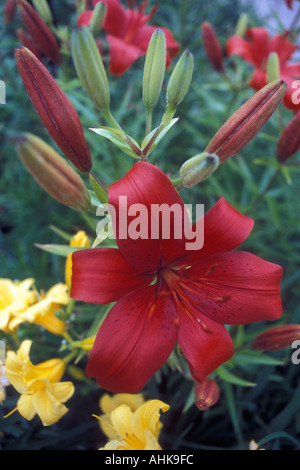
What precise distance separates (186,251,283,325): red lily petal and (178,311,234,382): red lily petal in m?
0.02

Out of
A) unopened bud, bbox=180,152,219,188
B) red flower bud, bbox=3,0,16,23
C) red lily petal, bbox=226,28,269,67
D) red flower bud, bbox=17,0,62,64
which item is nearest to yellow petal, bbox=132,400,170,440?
unopened bud, bbox=180,152,219,188

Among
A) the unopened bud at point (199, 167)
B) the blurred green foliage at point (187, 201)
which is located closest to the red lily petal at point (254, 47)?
the blurred green foliage at point (187, 201)

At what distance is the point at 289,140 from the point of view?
0.73 m

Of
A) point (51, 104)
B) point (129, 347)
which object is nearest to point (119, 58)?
point (51, 104)

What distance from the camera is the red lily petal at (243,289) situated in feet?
1.76

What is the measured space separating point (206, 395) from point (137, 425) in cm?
11

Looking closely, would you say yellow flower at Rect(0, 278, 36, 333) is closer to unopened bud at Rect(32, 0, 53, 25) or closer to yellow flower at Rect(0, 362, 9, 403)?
yellow flower at Rect(0, 362, 9, 403)

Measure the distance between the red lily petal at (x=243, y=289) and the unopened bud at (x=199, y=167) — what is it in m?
0.11

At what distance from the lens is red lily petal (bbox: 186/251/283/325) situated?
536 mm

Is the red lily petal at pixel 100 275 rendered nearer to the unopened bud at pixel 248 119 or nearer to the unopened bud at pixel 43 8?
the unopened bud at pixel 248 119

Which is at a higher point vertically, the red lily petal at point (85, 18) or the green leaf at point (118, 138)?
the red lily petal at point (85, 18)

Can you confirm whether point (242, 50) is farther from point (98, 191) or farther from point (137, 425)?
point (137, 425)
